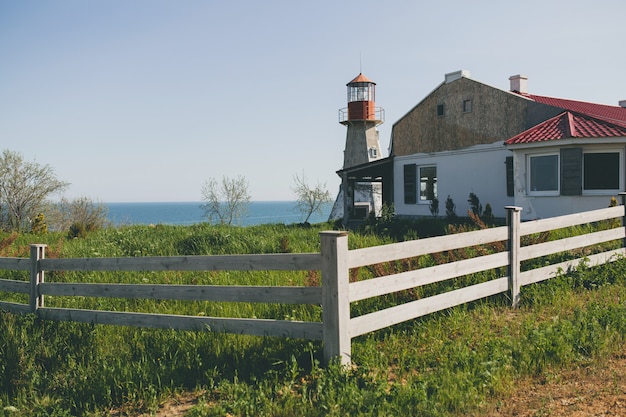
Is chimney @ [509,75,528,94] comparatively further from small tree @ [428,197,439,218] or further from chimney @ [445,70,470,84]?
small tree @ [428,197,439,218]

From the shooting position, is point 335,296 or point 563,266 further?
point 563,266

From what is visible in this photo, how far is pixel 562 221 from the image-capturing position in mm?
8188

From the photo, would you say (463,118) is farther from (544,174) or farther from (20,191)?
(20,191)

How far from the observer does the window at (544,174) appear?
16.4 meters

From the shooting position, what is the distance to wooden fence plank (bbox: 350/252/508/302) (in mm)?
5170

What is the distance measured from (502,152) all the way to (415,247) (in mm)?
14882

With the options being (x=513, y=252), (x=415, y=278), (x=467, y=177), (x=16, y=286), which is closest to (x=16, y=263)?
(x=16, y=286)

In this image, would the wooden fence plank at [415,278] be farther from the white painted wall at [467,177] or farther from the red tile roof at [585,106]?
the red tile roof at [585,106]

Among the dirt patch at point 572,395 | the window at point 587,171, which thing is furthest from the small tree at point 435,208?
the dirt patch at point 572,395

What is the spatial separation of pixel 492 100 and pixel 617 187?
247 inches

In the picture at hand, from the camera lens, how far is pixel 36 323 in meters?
7.31

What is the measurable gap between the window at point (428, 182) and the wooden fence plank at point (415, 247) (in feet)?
51.2

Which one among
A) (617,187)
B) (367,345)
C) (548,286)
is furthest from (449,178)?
(367,345)

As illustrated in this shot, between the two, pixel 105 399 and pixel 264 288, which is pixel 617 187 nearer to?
pixel 264 288
